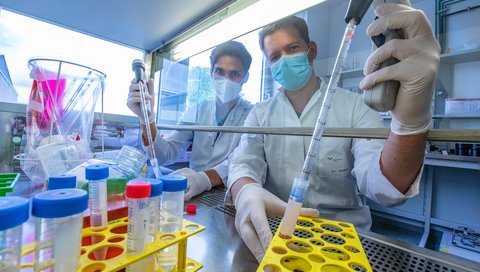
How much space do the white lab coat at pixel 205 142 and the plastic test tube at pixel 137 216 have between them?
121 cm

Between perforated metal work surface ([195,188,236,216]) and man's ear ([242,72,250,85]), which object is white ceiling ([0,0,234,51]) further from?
perforated metal work surface ([195,188,236,216])

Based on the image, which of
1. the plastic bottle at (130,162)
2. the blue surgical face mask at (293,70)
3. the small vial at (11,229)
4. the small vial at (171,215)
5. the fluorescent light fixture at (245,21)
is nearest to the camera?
the small vial at (11,229)

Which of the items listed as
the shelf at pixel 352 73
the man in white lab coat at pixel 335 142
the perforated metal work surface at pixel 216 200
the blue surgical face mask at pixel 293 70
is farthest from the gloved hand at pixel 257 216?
the shelf at pixel 352 73

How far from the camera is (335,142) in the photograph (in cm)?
105

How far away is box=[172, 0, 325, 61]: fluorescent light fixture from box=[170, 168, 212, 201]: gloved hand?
780 millimetres

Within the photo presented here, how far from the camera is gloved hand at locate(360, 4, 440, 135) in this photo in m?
0.49

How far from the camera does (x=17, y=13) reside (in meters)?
1.46

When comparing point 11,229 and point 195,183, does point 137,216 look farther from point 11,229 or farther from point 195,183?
point 195,183

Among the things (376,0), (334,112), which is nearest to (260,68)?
(334,112)

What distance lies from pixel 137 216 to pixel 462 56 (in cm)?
338

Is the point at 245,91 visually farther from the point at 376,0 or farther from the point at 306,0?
the point at 376,0

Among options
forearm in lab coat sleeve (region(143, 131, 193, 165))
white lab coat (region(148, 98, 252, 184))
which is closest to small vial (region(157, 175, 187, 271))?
white lab coat (region(148, 98, 252, 184))

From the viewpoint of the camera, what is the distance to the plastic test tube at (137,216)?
0.36 meters

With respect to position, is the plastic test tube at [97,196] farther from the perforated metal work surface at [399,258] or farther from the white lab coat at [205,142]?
the white lab coat at [205,142]
